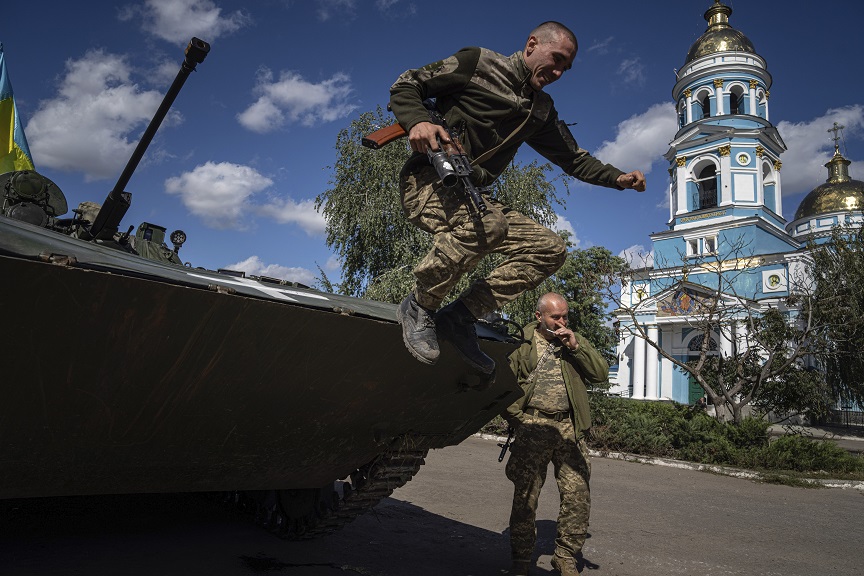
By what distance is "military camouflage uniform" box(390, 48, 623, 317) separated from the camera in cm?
240

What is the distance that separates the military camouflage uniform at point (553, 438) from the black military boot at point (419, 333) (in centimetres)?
175

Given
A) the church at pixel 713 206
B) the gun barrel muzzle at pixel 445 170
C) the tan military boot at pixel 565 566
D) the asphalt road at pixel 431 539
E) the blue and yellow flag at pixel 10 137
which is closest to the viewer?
the gun barrel muzzle at pixel 445 170

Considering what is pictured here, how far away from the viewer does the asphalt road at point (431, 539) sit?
3.78 metres

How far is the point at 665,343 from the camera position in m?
29.9

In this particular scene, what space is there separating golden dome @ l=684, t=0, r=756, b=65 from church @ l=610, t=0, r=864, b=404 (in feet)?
0.22

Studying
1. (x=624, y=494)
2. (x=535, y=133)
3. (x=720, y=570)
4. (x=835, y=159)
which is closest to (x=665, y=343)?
(x=835, y=159)

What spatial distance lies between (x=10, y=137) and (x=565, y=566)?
37.4 feet

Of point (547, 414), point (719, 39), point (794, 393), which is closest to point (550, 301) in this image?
point (547, 414)

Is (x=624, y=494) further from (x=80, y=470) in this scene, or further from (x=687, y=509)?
(x=80, y=470)

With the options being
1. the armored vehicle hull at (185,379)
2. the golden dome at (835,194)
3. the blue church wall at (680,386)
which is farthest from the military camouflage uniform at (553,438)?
the golden dome at (835,194)

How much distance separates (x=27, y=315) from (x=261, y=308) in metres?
0.80

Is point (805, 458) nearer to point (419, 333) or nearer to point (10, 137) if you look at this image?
point (419, 333)

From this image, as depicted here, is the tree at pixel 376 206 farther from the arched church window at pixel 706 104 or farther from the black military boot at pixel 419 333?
the arched church window at pixel 706 104

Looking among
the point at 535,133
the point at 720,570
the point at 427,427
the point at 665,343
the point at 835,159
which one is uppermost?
the point at 835,159
